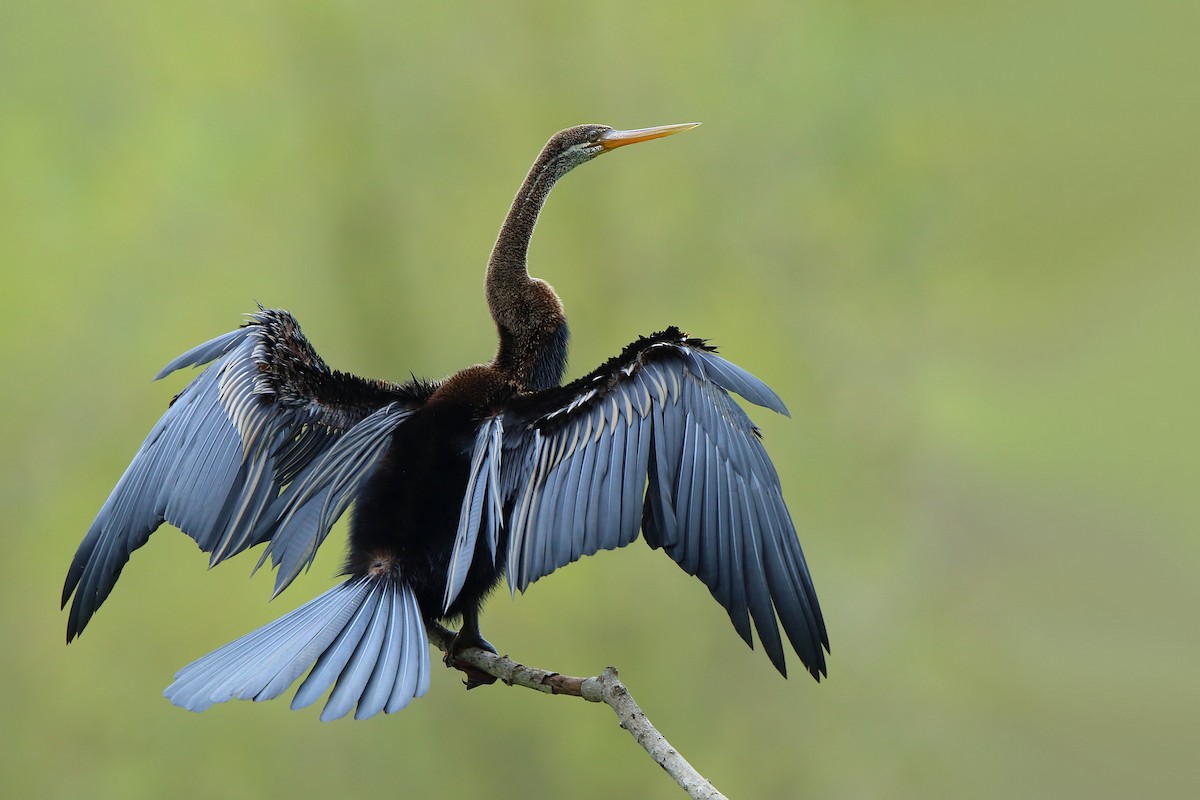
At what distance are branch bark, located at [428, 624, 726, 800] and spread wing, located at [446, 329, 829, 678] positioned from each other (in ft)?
0.51

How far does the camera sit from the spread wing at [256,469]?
7.55 ft

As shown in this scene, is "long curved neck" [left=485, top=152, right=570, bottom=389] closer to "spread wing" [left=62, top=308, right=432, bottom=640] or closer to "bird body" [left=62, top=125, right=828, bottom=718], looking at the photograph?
"bird body" [left=62, top=125, right=828, bottom=718]

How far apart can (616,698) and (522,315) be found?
1.04 metres

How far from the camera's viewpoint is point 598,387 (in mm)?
2170

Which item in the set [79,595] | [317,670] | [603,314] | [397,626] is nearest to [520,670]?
[397,626]

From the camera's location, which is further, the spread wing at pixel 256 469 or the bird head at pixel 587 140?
the bird head at pixel 587 140

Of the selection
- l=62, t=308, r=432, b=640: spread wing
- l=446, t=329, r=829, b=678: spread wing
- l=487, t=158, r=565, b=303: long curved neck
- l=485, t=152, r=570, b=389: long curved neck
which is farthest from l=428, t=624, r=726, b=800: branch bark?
l=487, t=158, r=565, b=303: long curved neck

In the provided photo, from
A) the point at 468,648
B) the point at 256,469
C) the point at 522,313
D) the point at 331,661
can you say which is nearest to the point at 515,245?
the point at 522,313

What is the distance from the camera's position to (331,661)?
187cm

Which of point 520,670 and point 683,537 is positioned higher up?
point 683,537

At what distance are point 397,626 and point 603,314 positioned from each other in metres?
3.03

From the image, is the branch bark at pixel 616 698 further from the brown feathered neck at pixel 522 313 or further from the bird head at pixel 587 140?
the bird head at pixel 587 140

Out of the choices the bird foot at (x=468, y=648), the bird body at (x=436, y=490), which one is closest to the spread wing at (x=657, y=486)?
the bird body at (x=436, y=490)

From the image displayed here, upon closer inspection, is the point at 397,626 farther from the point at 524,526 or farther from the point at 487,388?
the point at 487,388
